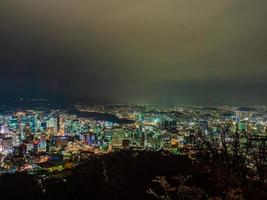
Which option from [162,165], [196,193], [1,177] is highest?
[196,193]

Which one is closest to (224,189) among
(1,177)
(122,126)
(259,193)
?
(259,193)

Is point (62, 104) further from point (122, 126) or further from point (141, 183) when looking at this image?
point (141, 183)

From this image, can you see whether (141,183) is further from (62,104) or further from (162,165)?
(62,104)

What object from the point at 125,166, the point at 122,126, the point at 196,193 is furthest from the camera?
the point at 122,126

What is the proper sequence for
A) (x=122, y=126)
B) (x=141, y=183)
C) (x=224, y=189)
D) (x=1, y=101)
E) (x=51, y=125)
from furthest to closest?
1. (x=1, y=101)
2. (x=51, y=125)
3. (x=122, y=126)
4. (x=141, y=183)
5. (x=224, y=189)

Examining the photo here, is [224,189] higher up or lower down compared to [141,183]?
higher up

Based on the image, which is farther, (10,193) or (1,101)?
(1,101)
